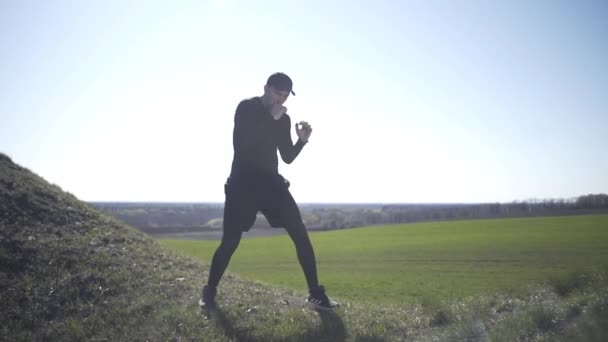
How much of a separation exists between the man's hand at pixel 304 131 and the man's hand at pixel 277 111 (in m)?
0.23

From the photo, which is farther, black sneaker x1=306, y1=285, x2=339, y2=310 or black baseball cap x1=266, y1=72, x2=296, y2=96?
black sneaker x1=306, y1=285, x2=339, y2=310

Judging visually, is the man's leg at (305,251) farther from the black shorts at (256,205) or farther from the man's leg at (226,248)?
the man's leg at (226,248)

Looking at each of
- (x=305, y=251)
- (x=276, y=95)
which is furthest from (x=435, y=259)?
(x=276, y=95)

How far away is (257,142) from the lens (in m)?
4.85

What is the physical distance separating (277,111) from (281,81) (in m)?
0.34

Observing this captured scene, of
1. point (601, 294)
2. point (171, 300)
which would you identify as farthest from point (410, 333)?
point (171, 300)

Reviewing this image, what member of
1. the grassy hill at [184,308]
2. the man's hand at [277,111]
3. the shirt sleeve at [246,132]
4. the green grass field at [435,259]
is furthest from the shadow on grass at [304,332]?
the green grass field at [435,259]

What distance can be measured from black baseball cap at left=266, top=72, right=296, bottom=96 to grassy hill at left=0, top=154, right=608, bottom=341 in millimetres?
2558

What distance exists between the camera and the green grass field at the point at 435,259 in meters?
21.5

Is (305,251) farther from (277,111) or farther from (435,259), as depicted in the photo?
(435,259)

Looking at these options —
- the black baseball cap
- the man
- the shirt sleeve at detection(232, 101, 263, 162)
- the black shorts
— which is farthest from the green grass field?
the black baseball cap

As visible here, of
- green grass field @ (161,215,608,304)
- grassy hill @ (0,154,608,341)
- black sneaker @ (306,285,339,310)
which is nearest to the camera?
grassy hill @ (0,154,608,341)

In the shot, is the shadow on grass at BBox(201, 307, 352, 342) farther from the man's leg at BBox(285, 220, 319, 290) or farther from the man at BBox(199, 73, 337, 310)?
the man's leg at BBox(285, 220, 319, 290)

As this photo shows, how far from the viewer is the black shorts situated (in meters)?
4.83
